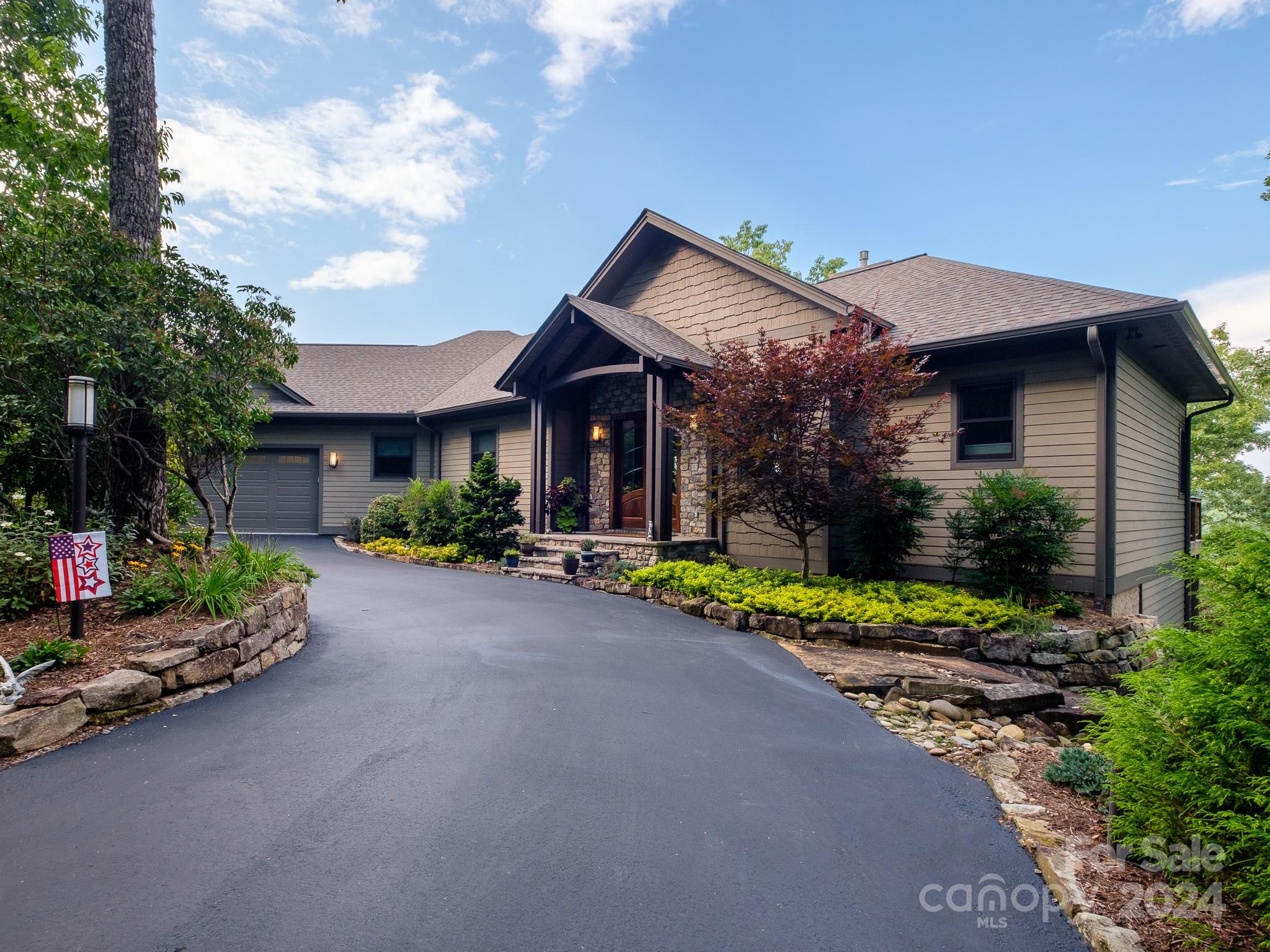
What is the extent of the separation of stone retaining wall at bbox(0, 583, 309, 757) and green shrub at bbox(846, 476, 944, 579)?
6.53 meters

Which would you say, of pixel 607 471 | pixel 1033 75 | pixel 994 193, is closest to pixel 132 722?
pixel 607 471

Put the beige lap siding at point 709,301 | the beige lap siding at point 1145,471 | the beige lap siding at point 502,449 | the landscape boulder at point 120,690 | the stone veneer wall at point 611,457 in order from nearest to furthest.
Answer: the landscape boulder at point 120,690 → the beige lap siding at point 1145,471 → the beige lap siding at point 709,301 → the stone veneer wall at point 611,457 → the beige lap siding at point 502,449

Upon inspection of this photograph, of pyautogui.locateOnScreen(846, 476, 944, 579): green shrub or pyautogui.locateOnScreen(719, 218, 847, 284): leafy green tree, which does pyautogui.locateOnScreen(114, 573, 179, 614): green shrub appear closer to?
pyautogui.locateOnScreen(846, 476, 944, 579): green shrub

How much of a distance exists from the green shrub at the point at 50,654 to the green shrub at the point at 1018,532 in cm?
856

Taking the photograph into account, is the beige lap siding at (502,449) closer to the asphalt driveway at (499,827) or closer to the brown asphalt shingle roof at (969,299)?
the brown asphalt shingle roof at (969,299)

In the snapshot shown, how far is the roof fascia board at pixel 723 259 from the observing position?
9891 mm

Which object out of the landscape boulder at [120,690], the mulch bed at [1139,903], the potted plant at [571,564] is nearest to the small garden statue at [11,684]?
the landscape boulder at [120,690]

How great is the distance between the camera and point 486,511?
12.6 metres

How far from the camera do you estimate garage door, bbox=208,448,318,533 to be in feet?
57.9

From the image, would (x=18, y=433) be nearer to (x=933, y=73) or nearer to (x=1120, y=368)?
(x=1120, y=368)

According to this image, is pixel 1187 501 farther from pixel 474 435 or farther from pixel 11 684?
pixel 11 684

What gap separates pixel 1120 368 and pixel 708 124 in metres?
14.7

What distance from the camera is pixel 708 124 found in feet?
62.2

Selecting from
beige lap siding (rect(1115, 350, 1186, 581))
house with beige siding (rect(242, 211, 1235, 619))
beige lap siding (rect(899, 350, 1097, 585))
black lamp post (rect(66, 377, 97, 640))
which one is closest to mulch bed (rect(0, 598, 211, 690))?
black lamp post (rect(66, 377, 97, 640))
